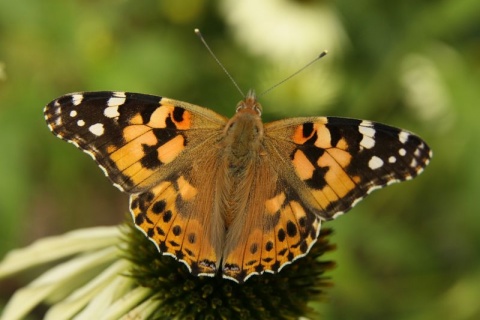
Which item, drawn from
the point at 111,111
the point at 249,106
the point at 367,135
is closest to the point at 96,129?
the point at 111,111

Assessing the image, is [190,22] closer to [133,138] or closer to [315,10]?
[315,10]

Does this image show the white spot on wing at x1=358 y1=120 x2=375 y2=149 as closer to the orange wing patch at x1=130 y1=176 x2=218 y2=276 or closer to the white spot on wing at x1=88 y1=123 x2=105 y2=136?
the orange wing patch at x1=130 y1=176 x2=218 y2=276

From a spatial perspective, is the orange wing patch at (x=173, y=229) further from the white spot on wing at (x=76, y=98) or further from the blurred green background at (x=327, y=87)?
the blurred green background at (x=327, y=87)

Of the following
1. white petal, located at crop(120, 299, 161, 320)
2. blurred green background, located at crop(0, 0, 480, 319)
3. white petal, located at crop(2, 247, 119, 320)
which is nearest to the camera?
white petal, located at crop(120, 299, 161, 320)

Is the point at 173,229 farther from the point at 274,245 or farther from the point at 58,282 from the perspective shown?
the point at 58,282

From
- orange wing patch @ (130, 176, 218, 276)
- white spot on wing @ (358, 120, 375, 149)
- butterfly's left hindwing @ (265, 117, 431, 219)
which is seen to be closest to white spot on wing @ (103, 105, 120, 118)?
orange wing patch @ (130, 176, 218, 276)

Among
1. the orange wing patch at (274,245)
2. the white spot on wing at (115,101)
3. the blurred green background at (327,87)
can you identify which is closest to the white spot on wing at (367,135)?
the orange wing patch at (274,245)

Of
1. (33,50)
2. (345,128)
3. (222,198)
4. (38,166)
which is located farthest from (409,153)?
(38,166)
